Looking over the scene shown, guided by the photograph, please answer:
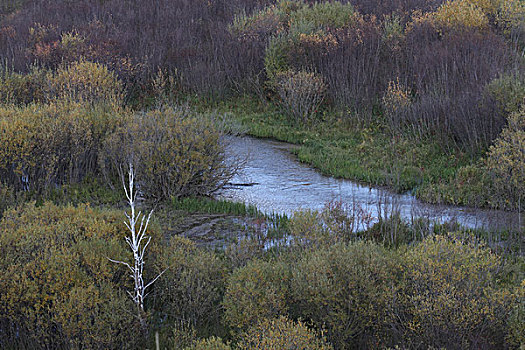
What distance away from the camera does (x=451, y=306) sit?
383 centimetres

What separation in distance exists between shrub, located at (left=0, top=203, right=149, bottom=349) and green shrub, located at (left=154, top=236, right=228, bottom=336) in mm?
389

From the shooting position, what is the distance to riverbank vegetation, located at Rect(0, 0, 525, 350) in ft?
13.7

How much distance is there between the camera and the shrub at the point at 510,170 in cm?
745

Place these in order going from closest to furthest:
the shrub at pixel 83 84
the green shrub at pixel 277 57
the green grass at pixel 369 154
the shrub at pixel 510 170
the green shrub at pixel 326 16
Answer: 1. the shrub at pixel 510 170
2. the green grass at pixel 369 154
3. the shrub at pixel 83 84
4. the green shrub at pixel 277 57
5. the green shrub at pixel 326 16

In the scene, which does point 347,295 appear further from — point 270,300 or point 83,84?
point 83,84

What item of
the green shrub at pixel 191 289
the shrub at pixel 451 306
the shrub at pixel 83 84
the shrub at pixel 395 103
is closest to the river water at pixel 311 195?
the shrub at pixel 395 103

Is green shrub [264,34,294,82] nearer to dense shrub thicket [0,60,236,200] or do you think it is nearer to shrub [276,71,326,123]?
shrub [276,71,326,123]

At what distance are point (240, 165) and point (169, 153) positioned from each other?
1.64m

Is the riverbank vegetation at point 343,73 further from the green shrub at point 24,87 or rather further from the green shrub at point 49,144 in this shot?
the green shrub at point 49,144

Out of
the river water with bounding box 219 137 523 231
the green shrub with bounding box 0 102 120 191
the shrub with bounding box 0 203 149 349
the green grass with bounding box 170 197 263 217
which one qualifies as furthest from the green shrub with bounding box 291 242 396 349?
the green shrub with bounding box 0 102 120 191

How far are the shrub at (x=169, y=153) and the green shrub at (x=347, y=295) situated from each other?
3.76 m

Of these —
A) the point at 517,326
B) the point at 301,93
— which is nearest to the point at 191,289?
the point at 517,326

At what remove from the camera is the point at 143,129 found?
7.90 meters

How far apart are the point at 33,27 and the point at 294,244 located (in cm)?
1533
